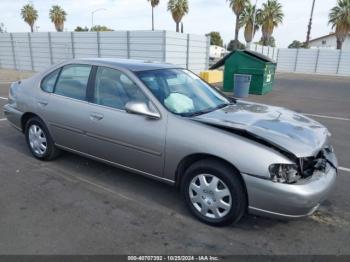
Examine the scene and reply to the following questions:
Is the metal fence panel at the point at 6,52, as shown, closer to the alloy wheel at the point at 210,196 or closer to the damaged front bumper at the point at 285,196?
the alloy wheel at the point at 210,196

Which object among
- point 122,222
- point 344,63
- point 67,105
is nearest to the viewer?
point 122,222

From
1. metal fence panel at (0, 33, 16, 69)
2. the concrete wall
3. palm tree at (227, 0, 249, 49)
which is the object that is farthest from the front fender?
palm tree at (227, 0, 249, 49)

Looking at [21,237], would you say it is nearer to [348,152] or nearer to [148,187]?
[148,187]

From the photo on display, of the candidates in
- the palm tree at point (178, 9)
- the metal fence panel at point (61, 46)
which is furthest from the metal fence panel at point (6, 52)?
the palm tree at point (178, 9)

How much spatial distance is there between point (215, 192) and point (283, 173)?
67cm

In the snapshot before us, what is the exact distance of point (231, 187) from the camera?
2926 millimetres

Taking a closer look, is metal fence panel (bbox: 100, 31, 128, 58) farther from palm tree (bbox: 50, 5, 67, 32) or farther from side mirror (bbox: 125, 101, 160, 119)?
palm tree (bbox: 50, 5, 67, 32)

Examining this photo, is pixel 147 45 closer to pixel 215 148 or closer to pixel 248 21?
pixel 215 148

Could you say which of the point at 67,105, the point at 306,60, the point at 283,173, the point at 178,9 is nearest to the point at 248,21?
the point at 306,60

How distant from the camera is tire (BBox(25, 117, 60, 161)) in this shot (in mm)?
4574

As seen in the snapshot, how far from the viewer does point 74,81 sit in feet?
14.0

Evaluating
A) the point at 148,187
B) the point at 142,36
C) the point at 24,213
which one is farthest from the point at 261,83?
the point at 24,213

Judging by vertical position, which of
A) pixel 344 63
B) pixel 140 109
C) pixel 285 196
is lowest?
pixel 344 63

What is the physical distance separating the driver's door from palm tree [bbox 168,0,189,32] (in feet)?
125
